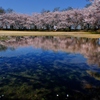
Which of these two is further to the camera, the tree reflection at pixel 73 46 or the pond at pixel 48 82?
the tree reflection at pixel 73 46

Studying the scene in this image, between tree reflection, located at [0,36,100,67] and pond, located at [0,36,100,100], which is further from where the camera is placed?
tree reflection, located at [0,36,100,67]

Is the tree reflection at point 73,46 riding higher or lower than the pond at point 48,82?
lower

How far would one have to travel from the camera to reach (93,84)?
1033cm

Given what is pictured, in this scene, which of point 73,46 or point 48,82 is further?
point 73,46

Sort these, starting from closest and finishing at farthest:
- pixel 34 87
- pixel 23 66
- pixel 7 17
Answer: pixel 34 87
pixel 23 66
pixel 7 17

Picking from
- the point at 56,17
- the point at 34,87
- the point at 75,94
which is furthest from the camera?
the point at 56,17

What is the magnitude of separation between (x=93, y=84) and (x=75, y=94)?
1.97 m

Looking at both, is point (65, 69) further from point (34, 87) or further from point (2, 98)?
point (2, 98)

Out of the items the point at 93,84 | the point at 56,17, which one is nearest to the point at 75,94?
the point at 93,84

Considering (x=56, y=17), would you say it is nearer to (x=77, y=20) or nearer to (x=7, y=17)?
(x=77, y=20)

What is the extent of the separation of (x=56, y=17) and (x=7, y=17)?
101 feet

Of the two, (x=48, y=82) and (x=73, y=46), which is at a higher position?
(x=48, y=82)

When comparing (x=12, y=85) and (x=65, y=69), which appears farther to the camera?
(x=65, y=69)

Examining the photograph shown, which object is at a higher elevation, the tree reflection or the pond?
the pond
